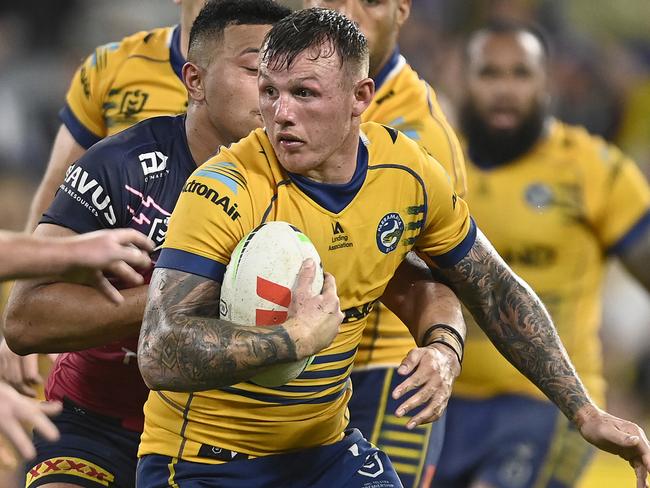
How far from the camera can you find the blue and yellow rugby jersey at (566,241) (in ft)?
24.0

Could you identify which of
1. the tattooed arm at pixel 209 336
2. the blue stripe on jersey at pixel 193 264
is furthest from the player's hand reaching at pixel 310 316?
the blue stripe on jersey at pixel 193 264

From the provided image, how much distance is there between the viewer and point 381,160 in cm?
444

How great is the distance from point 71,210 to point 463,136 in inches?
147

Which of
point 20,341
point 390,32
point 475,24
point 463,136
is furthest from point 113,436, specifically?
point 475,24

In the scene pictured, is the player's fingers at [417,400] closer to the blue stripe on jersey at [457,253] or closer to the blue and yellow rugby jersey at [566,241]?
the blue stripe on jersey at [457,253]

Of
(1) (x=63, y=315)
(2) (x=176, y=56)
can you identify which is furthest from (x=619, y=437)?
(2) (x=176, y=56)

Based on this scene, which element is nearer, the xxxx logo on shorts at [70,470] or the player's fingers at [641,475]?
the player's fingers at [641,475]

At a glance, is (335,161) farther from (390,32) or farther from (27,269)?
(390,32)

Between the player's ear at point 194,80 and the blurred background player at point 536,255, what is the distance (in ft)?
9.64

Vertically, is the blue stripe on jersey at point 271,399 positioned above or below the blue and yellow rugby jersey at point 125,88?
below

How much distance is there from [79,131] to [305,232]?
6.23ft

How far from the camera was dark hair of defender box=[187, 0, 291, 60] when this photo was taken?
474 centimetres

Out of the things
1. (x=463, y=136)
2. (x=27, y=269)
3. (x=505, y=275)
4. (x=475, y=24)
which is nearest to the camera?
(x=27, y=269)

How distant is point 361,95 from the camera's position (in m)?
4.38
